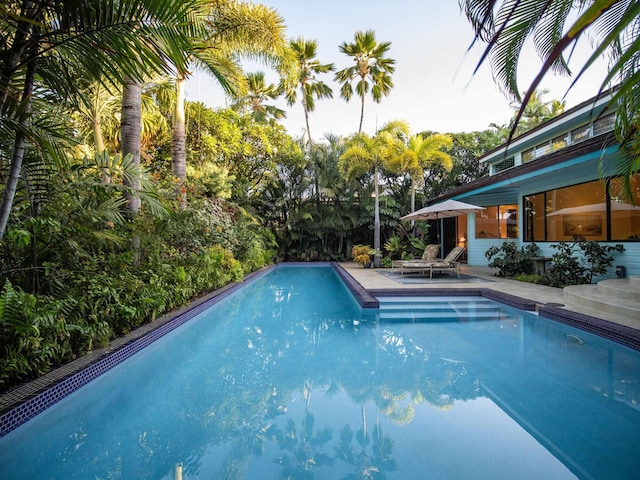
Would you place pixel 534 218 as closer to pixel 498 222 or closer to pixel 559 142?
pixel 498 222

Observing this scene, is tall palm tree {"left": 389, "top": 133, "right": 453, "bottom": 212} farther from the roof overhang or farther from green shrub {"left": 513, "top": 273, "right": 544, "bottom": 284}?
green shrub {"left": 513, "top": 273, "right": 544, "bottom": 284}

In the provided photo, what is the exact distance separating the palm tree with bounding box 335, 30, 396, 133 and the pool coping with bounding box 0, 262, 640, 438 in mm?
15494

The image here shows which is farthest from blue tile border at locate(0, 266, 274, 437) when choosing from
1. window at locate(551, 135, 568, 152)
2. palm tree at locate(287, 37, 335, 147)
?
palm tree at locate(287, 37, 335, 147)

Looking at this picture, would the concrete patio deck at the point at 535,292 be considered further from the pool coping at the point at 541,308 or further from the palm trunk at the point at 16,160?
the palm trunk at the point at 16,160

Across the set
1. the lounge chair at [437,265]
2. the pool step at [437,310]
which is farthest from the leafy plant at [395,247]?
the pool step at [437,310]

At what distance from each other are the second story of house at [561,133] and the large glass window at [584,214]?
1.31 meters

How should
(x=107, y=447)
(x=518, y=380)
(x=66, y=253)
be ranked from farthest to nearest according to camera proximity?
1. (x=66, y=253)
2. (x=518, y=380)
3. (x=107, y=447)

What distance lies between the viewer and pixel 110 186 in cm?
428

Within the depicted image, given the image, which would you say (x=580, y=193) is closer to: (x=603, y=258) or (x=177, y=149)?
(x=603, y=258)

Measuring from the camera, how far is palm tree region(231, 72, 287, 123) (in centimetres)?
1869

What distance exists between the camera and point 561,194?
962cm

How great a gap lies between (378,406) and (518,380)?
1700 millimetres

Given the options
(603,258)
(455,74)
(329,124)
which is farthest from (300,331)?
(329,124)

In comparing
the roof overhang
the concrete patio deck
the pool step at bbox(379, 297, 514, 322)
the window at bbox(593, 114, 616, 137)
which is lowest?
the pool step at bbox(379, 297, 514, 322)
